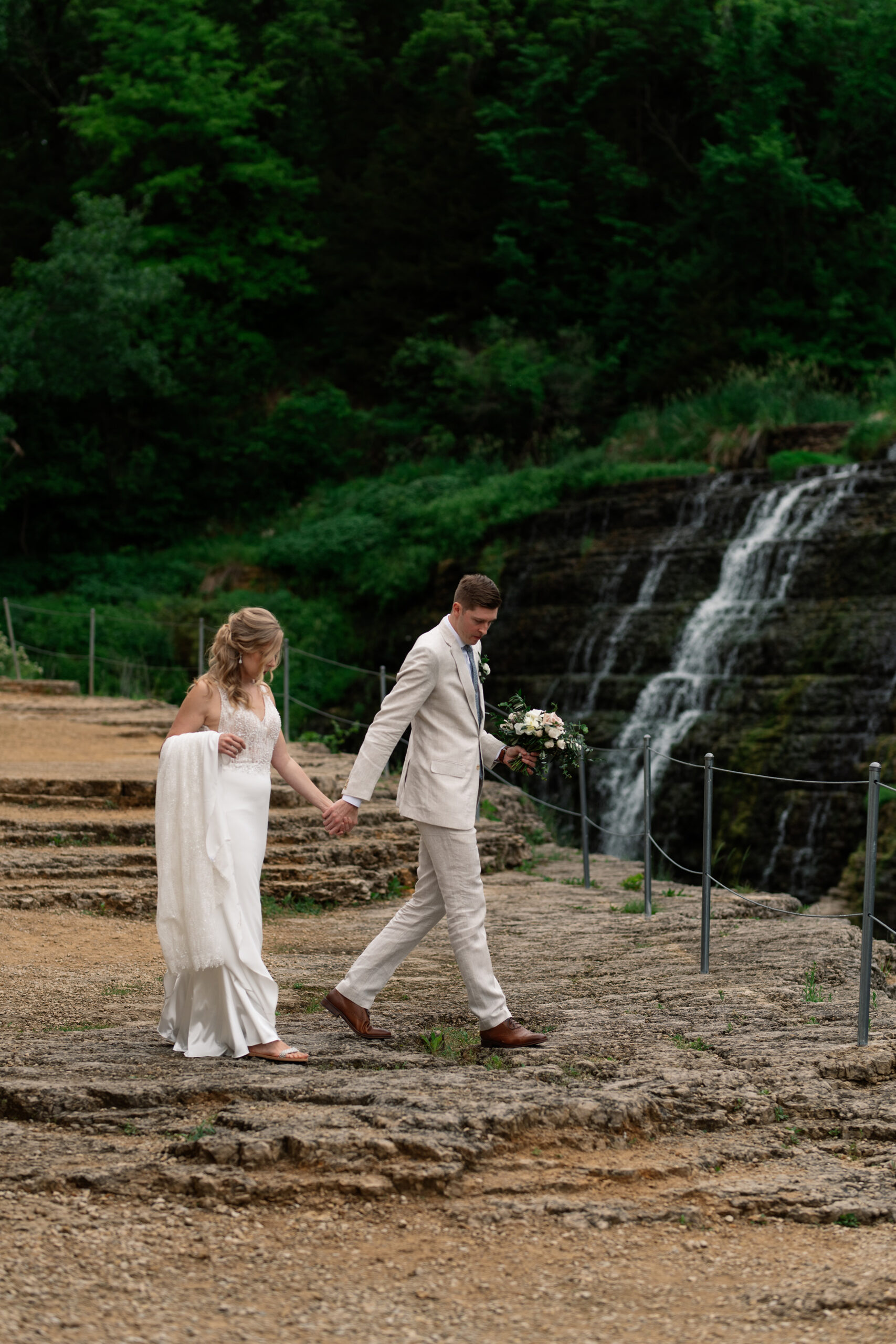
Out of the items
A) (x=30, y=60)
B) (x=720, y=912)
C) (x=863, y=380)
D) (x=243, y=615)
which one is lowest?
(x=720, y=912)

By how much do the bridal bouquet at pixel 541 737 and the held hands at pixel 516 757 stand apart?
1.2 inches

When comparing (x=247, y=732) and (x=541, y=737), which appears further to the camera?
(x=541, y=737)

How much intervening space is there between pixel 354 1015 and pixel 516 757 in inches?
44.4

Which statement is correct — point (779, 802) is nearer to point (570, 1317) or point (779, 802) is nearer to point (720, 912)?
point (720, 912)

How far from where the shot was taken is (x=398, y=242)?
1228 inches

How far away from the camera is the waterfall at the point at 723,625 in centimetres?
1551

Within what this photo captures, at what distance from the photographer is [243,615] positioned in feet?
16.7

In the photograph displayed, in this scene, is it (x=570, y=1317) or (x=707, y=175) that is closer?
(x=570, y=1317)

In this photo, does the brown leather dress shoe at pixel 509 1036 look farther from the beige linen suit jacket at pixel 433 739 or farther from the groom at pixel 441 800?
the beige linen suit jacket at pixel 433 739

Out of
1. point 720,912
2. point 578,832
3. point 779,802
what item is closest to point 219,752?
point 720,912

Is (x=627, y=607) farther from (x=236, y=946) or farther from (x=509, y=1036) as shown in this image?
A: (x=236, y=946)

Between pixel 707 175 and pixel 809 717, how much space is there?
15533 millimetres

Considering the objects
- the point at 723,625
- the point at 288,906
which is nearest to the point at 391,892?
the point at 288,906

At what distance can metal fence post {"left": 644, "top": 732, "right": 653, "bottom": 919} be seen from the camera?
27.6 feet
